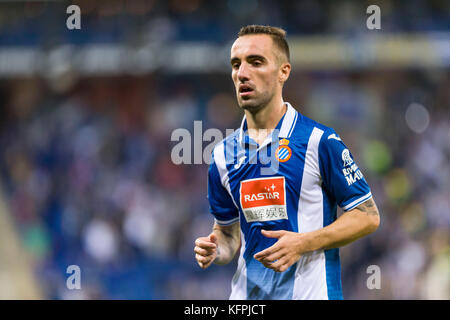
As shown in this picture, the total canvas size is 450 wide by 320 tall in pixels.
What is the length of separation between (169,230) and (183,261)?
0.75 meters

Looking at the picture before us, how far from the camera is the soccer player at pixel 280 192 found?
11.4 feet

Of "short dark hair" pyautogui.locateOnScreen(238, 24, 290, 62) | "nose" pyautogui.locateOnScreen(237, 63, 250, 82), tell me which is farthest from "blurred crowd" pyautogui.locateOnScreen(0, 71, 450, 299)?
→ "nose" pyautogui.locateOnScreen(237, 63, 250, 82)

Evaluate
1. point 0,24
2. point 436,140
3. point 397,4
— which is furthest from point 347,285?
→ point 0,24

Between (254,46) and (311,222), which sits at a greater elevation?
(254,46)

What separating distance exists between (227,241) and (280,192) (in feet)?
1.98

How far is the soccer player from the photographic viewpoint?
3.46m

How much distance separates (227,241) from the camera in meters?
4.00

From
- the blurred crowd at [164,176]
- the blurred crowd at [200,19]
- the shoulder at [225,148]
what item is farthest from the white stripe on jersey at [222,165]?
the blurred crowd at [200,19]

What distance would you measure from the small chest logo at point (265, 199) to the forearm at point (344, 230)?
27 centimetres

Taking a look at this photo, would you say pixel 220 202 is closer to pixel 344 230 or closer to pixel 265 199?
pixel 265 199

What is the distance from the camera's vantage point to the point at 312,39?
1503cm

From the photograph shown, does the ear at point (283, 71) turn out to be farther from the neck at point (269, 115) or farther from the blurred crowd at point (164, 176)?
the blurred crowd at point (164, 176)

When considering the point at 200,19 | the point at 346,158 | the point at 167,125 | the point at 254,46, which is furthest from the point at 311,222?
the point at 200,19
